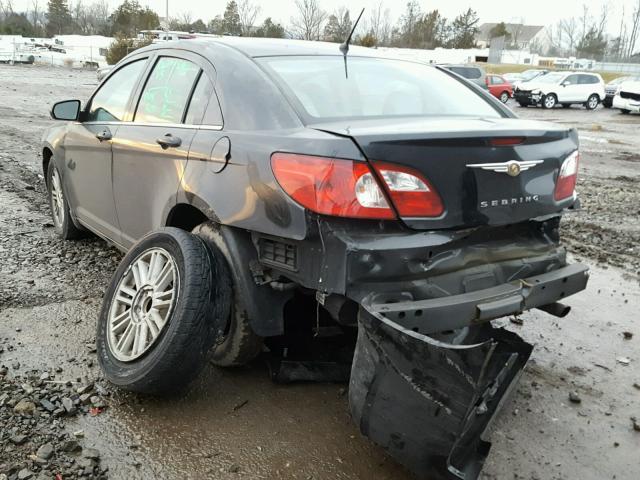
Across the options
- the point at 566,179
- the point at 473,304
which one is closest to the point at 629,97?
the point at 566,179

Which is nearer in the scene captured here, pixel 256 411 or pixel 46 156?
pixel 256 411

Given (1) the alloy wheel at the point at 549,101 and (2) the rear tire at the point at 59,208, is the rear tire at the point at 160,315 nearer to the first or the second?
(2) the rear tire at the point at 59,208

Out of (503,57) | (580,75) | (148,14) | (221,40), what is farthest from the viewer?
(503,57)

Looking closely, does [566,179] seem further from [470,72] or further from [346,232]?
[470,72]

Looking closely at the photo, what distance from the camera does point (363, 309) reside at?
2.26 m

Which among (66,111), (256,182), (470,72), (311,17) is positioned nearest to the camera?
(256,182)

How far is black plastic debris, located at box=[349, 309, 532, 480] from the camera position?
2066mm

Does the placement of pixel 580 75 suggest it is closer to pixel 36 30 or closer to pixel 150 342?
pixel 150 342

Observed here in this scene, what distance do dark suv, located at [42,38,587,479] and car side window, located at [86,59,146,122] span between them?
0.84ft

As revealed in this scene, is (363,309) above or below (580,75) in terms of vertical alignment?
below

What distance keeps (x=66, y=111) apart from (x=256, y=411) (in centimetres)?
272

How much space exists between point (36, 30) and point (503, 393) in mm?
92718

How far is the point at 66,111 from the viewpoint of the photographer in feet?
14.3

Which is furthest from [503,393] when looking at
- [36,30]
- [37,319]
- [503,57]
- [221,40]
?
[36,30]
